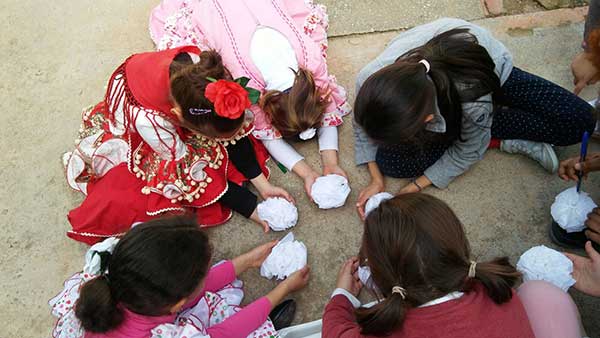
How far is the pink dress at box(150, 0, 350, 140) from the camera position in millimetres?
2104

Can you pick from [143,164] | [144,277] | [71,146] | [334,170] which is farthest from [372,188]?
[71,146]

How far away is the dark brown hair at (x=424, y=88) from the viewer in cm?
157

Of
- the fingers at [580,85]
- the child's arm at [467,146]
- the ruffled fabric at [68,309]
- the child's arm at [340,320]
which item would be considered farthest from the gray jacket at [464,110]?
the ruffled fabric at [68,309]

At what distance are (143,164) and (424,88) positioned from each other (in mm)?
1101

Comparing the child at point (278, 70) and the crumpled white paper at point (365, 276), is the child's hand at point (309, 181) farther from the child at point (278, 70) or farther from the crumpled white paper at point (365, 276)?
the crumpled white paper at point (365, 276)

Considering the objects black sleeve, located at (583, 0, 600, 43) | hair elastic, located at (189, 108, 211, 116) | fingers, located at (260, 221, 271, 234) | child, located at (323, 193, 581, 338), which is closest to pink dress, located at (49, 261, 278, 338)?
fingers, located at (260, 221, 271, 234)

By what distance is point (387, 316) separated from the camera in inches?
49.4

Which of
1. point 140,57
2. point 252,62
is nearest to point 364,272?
point 252,62

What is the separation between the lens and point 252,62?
2.08 metres

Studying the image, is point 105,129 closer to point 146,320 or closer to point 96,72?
point 96,72

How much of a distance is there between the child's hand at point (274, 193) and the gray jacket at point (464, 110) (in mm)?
380

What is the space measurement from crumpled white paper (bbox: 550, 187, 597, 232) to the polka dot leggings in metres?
0.27

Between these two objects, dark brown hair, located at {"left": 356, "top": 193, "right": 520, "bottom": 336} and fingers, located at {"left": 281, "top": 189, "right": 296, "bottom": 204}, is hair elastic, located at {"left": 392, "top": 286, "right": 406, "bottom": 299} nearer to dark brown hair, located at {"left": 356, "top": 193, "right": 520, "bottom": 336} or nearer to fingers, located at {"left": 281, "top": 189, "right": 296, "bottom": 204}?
dark brown hair, located at {"left": 356, "top": 193, "right": 520, "bottom": 336}

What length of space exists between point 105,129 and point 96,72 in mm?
531
